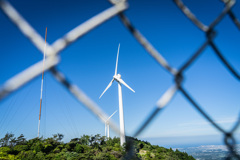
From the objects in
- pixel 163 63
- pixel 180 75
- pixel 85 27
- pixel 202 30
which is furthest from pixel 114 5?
pixel 202 30

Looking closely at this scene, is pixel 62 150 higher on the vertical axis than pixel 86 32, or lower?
higher

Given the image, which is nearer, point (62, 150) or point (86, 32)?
point (86, 32)

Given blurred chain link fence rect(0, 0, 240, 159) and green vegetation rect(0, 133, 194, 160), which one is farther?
green vegetation rect(0, 133, 194, 160)

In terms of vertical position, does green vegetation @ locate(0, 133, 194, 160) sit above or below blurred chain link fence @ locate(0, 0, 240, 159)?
above

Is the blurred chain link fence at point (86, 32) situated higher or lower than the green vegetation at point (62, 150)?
lower

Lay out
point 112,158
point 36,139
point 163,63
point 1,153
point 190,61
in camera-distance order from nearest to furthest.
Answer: point 163,63, point 190,61, point 1,153, point 112,158, point 36,139

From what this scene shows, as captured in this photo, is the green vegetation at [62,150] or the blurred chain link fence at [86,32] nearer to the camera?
the blurred chain link fence at [86,32]

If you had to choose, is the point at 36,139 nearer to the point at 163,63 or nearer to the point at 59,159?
the point at 59,159

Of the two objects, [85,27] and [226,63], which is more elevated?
[226,63]
